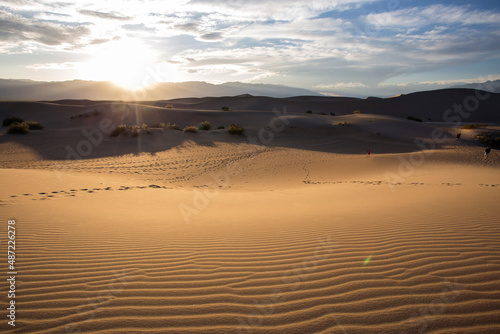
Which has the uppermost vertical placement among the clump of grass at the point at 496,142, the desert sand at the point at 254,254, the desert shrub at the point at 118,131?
the desert shrub at the point at 118,131

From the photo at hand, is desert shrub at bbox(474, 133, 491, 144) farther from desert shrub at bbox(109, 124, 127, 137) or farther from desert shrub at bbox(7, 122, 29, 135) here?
desert shrub at bbox(7, 122, 29, 135)

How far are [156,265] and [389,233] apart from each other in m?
3.57

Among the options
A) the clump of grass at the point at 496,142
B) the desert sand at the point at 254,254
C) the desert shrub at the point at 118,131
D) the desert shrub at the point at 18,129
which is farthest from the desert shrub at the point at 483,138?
the desert shrub at the point at 18,129

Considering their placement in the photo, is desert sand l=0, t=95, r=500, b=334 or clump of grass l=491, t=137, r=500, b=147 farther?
clump of grass l=491, t=137, r=500, b=147

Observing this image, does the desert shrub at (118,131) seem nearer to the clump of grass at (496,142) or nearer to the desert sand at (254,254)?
the desert sand at (254,254)

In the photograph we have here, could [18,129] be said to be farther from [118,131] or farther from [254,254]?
[254,254]

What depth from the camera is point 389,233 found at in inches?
174

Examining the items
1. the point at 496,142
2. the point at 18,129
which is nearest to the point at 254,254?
the point at 496,142

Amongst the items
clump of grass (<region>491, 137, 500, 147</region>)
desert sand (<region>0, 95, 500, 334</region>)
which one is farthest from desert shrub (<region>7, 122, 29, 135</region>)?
clump of grass (<region>491, 137, 500, 147</region>)

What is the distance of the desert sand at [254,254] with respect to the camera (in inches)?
98.9

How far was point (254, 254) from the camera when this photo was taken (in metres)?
3.79

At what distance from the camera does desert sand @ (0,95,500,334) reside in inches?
98.9

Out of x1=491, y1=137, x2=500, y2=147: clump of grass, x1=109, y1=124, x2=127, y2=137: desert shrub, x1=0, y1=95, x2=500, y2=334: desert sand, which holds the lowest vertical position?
x1=0, y1=95, x2=500, y2=334: desert sand

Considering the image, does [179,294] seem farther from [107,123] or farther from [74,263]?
[107,123]
